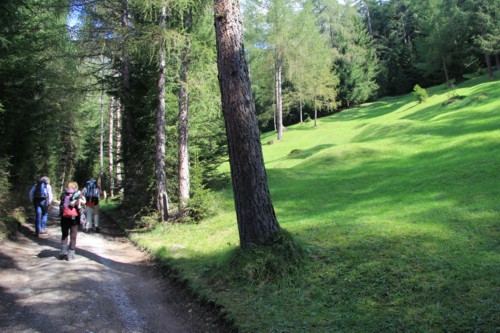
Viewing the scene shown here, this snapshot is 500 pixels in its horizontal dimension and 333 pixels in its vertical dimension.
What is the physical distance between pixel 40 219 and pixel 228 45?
9049 millimetres

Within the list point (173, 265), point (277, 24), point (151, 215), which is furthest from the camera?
point (277, 24)

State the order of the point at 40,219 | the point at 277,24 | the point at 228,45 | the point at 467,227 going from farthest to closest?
the point at 277,24, the point at 40,219, the point at 467,227, the point at 228,45

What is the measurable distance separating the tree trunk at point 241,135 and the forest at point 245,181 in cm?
2

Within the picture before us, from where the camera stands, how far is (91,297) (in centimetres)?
568

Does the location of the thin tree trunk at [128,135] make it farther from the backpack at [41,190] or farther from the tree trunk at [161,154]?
the backpack at [41,190]

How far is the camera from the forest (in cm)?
471

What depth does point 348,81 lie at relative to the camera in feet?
182

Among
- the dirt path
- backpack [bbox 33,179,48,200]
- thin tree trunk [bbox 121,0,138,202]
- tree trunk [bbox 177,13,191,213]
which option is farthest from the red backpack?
thin tree trunk [bbox 121,0,138,202]

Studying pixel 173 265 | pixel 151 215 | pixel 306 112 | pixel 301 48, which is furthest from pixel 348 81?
pixel 173 265

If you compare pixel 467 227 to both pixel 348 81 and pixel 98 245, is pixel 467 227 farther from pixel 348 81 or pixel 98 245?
pixel 348 81

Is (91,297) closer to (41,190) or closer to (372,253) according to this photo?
(372,253)

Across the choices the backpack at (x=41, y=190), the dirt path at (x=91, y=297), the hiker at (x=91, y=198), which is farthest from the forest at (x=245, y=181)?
the hiker at (x=91, y=198)

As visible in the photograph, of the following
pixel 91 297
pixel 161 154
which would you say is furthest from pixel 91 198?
pixel 91 297

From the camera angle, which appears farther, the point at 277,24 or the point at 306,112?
the point at 306,112
